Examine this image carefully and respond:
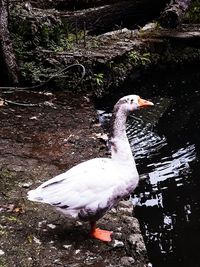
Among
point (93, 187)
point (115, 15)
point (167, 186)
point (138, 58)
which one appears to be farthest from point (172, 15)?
point (93, 187)

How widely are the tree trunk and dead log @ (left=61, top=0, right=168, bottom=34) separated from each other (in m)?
2.72

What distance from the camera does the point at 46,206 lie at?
15.8ft

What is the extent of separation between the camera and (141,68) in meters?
10.5

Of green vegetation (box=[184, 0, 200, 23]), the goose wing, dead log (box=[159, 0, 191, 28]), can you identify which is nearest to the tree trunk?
the goose wing

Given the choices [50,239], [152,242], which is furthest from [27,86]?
[50,239]

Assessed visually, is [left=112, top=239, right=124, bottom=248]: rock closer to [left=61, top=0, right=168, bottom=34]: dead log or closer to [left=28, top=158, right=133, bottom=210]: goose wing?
[left=28, top=158, right=133, bottom=210]: goose wing

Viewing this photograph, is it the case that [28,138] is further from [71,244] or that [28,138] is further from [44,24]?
[44,24]

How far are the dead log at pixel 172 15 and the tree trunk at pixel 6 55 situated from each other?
4.59 meters

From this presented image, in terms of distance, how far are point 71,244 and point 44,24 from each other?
5664 millimetres

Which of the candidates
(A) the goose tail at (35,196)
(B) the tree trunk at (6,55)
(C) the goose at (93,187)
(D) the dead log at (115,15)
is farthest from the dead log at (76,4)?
(A) the goose tail at (35,196)

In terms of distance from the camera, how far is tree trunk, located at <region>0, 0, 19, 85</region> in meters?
7.71

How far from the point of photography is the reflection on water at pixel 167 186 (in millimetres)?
5375

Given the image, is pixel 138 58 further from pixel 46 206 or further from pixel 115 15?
pixel 46 206

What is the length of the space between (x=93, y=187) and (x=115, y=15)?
331 inches
